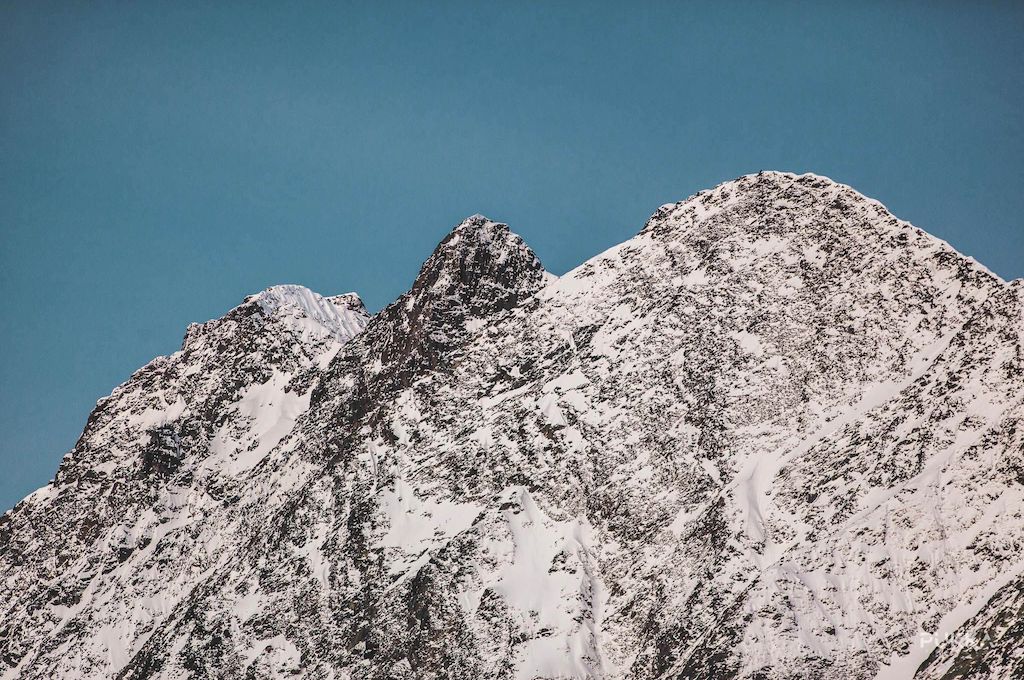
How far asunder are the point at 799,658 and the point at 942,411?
3074cm

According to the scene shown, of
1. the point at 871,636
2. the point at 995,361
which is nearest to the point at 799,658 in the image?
the point at 871,636

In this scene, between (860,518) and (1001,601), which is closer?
(1001,601)

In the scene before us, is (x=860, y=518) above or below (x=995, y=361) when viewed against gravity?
below

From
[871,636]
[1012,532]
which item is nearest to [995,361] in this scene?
[1012,532]

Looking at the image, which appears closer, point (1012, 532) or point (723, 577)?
point (1012, 532)

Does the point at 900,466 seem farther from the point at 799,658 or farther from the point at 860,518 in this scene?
the point at 799,658

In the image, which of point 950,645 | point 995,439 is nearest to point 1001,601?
point 950,645

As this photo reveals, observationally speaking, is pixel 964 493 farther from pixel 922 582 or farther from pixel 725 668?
pixel 725 668

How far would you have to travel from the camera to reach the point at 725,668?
19100 centimetres

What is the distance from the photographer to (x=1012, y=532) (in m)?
187

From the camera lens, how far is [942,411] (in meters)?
199

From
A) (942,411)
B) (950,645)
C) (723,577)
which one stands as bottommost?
(950,645)

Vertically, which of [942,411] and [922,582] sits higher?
[942,411]

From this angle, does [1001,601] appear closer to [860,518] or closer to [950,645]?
[950,645]
